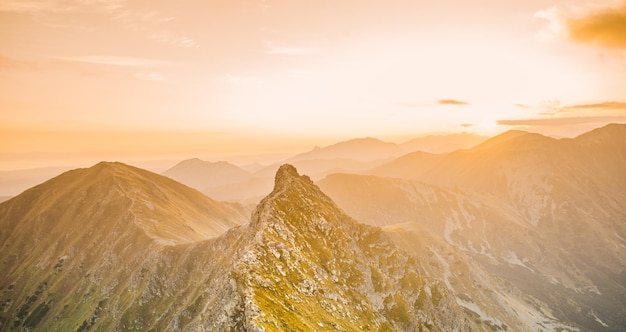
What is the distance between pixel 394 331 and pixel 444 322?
2554 inches

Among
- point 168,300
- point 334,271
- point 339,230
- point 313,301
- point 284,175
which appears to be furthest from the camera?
point 168,300

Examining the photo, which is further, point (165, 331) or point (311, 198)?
point (311, 198)

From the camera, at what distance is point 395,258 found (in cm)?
19675

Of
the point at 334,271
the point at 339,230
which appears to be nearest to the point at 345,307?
the point at 334,271

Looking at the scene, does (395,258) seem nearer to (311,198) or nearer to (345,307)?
(311,198)

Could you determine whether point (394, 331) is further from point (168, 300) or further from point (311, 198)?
point (168, 300)

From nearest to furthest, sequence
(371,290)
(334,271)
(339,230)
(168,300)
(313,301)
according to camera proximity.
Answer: (313,301)
(334,271)
(371,290)
(339,230)
(168,300)

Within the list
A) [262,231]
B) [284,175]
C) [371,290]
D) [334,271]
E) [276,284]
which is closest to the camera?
[276,284]

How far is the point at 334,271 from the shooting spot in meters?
142

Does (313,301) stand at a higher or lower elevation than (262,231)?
lower

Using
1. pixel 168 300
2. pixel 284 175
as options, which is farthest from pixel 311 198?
pixel 168 300

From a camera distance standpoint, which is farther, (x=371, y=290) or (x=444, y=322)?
(x=444, y=322)

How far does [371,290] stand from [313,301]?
5706 cm

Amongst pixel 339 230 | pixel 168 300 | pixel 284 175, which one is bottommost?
pixel 168 300
